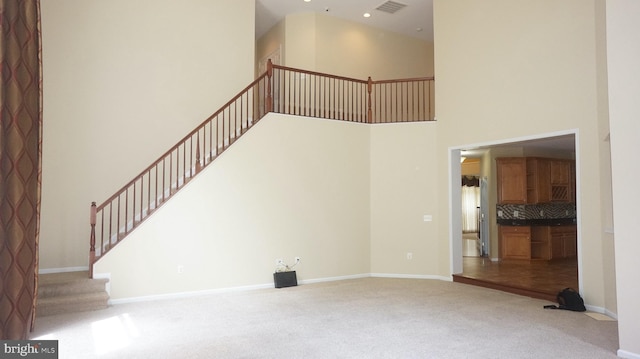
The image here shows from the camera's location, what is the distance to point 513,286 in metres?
6.87

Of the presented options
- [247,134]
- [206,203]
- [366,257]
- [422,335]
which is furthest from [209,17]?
[422,335]

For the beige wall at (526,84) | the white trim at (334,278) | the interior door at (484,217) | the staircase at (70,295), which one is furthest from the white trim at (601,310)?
the staircase at (70,295)

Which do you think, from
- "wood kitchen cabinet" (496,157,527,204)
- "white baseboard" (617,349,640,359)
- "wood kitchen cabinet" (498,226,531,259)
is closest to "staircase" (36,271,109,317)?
"white baseboard" (617,349,640,359)

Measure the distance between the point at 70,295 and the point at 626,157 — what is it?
23.1ft

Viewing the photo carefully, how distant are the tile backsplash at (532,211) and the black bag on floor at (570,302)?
13.5 ft

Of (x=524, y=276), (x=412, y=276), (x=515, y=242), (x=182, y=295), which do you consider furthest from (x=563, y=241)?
(x=182, y=295)

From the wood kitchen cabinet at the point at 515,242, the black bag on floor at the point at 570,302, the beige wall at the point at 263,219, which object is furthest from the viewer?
the wood kitchen cabinet at the point at 515,242

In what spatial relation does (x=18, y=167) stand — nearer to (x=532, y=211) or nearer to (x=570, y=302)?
(x=570, y=302)

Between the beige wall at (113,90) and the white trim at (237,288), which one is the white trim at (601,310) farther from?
the beige wall at (113,90)

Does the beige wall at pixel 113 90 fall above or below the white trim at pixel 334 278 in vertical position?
above

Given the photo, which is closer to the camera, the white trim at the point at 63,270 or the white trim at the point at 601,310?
the white trim at the point at 601,310

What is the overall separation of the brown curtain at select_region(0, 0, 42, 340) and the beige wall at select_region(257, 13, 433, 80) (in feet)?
20.1

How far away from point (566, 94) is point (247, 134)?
5121mm

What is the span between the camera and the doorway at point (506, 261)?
674 centimetres
